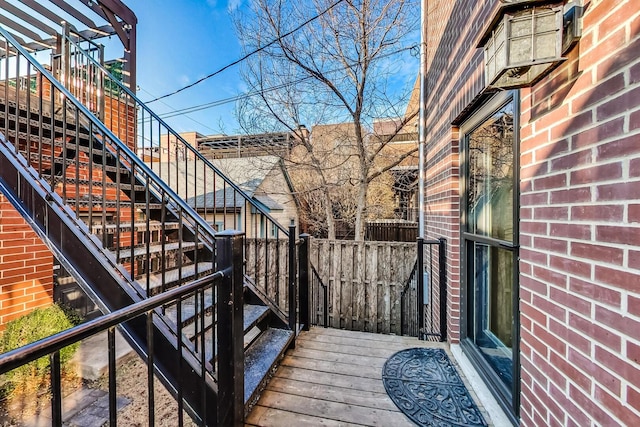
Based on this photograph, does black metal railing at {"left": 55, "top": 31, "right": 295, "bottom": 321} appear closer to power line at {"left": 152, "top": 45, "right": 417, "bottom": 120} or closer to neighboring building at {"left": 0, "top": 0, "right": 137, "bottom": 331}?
neighboring building at {"left": 0, "top": 0, "right": 137, "bottom": 331}

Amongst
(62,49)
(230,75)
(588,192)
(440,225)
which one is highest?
(230,75)

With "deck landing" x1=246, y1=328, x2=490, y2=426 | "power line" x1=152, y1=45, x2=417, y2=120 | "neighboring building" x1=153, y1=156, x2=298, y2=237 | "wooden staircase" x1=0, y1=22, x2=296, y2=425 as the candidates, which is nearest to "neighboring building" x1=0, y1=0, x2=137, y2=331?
"wooden staircase" x1=0, y1=22, x2=296, y2=425

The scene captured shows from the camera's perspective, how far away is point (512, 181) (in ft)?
5.64

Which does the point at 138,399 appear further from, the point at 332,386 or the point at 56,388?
the point at 56,388

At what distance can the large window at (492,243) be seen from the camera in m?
1.72

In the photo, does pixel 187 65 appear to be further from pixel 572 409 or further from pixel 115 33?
pixel 572 409

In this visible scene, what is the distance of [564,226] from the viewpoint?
3.88ft

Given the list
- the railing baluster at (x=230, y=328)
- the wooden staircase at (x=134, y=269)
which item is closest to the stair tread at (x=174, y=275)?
the wooden staircase at (x=134, y=269)

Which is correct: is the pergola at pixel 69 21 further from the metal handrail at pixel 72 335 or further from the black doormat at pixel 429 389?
the black doormat at pixel 429 389

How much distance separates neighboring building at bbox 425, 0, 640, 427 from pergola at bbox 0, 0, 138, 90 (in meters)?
4.48

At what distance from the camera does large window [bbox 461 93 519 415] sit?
172 cm

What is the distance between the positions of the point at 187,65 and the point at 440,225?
8.04 meters

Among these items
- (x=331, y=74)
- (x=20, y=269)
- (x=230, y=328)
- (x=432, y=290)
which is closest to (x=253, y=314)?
(x=230, y=328)

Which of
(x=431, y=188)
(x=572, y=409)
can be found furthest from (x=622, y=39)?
(x=431, y=188)
